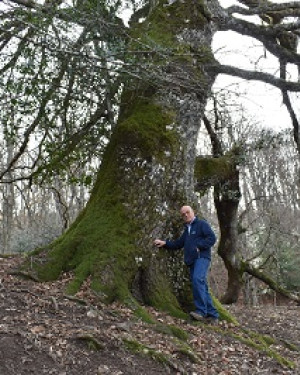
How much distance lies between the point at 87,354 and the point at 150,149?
127 inches

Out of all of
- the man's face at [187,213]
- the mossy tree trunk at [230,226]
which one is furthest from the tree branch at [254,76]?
the man's face at [187,213]

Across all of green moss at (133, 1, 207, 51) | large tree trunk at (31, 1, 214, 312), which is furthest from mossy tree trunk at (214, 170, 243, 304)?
green moss at (133, 1, 207, 51)

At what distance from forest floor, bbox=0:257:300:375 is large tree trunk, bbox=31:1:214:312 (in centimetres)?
35

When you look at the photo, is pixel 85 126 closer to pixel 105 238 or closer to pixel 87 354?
pixel 105 238

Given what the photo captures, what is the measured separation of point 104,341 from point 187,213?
225 cm

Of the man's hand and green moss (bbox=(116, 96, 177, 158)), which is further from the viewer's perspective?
green moss (bbox=(116, 96, 177, 158))

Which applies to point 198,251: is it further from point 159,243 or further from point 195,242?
point 159,243

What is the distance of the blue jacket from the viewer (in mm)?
5816

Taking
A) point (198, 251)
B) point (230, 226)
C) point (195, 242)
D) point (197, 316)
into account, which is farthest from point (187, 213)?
point (230, 226)

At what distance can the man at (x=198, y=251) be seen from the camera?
18.8 feet

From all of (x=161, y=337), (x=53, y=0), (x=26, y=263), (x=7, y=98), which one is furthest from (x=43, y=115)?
(x=161, y=337)

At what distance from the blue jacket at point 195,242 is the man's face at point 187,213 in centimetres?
8

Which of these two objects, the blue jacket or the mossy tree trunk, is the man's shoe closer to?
the blue jacket

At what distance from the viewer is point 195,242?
582 centimetres
